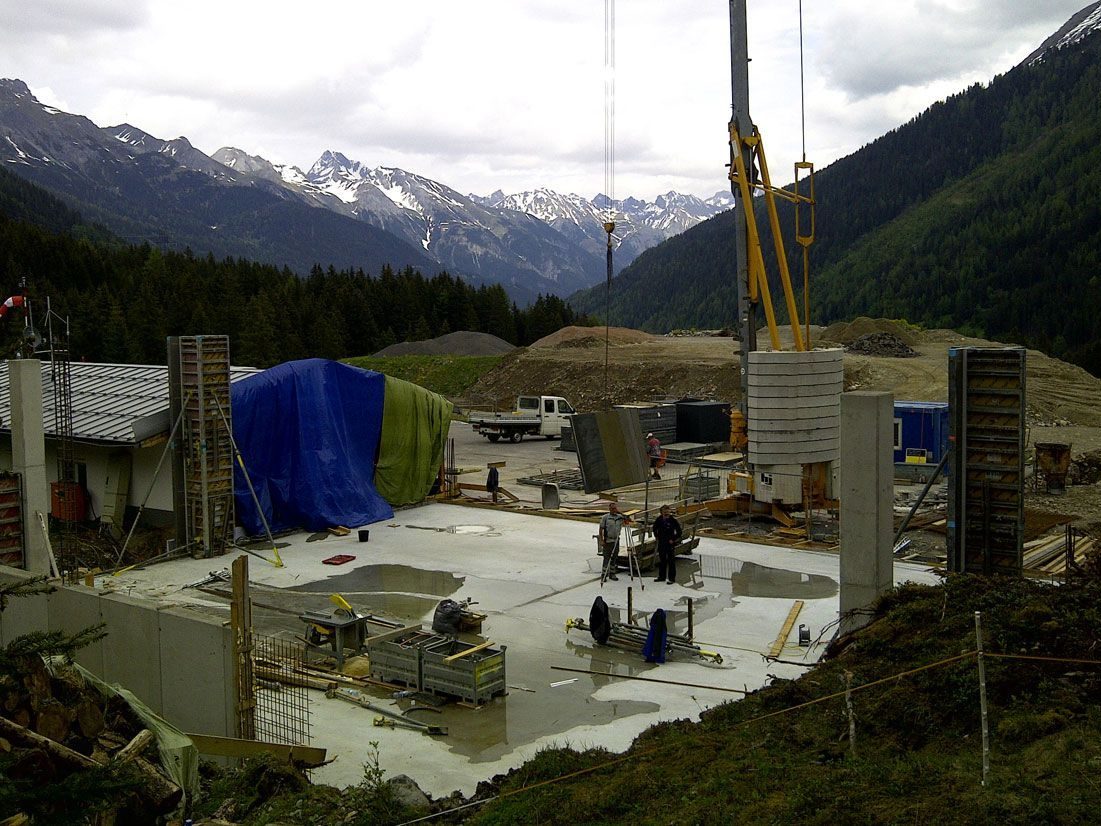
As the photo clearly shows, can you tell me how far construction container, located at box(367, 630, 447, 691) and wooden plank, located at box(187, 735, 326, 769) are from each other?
2.09 m

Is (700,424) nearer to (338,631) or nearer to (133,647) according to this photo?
(338,631)

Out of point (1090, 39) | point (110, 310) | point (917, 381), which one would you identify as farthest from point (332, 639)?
point (1090, 39)

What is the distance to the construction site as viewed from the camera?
10.1 meters

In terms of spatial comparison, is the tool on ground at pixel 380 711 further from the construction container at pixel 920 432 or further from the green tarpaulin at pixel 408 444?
the construction container at pixel 920 432

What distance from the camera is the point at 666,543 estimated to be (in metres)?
17.1

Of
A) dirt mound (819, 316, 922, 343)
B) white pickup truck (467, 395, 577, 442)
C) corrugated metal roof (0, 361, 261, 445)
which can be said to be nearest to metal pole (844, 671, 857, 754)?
corrugated metal roof (0, 361, 261, 445)

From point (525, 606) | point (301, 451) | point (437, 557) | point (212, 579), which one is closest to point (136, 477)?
point (301, 451)

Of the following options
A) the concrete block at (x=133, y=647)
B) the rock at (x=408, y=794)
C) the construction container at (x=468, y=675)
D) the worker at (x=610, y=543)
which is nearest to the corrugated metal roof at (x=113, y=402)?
the concrete block at (x=133, y=647)

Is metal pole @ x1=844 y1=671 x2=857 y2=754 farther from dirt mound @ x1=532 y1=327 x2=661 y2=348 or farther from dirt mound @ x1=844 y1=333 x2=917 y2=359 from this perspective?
dirt mound @ x1=532 y1=327 x2=661 y2=348

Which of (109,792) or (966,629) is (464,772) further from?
(966,629)

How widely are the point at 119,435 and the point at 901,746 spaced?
1648cm

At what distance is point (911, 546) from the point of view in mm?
19656

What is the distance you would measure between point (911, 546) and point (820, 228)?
474ft

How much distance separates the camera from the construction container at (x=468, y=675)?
11.7m
